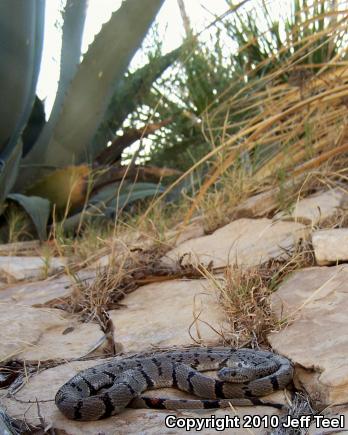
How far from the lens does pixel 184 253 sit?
3.22 meters

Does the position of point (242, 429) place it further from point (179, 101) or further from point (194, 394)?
point (179, 101)

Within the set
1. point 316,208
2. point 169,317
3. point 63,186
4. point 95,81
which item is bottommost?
point 169,317

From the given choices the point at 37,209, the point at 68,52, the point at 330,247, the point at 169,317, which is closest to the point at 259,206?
the point at 330,247

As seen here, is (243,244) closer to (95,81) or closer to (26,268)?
(26,268)

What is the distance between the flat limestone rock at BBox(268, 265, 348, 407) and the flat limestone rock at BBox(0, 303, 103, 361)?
0.69m

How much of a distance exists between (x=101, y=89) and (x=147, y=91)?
0.85m

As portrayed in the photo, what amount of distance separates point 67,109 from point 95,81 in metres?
0.28

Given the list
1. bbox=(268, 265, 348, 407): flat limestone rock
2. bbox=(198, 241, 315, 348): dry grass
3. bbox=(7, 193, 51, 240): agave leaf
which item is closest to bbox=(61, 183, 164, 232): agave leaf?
bbox=(7, 193, 51, 240): agave leaf

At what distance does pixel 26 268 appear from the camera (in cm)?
373

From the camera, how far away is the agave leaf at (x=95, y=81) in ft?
13.9

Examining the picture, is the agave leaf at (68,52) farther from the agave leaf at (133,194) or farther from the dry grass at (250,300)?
the dry grass at (250,300)

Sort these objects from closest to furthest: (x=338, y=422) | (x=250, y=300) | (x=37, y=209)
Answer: (x=338, y=422) < (x=250, y=300) < (x=37, y=209)

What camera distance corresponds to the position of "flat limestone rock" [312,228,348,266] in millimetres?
2672

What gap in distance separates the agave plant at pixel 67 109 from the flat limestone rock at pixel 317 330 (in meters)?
1.57
